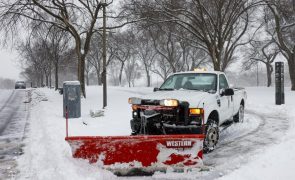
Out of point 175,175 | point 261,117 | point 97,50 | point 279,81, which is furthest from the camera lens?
point 97,50

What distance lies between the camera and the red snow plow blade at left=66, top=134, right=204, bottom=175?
219 inches

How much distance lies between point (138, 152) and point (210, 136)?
1930 mm

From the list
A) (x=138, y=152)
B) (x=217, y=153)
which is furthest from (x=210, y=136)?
(x=138, y=152)

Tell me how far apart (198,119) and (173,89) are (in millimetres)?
1596

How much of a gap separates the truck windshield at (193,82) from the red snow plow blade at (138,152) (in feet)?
7.80

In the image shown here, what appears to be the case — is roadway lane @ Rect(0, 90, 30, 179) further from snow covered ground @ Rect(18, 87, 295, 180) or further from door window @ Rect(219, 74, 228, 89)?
door window @ Rect(219, 74, 228, 89)

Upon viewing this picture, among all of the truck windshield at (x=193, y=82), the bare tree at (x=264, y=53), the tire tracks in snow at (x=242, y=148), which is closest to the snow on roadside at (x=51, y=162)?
the tire tracks in snow at (x=242, y=148)

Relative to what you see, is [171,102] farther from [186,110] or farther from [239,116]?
[239,116]

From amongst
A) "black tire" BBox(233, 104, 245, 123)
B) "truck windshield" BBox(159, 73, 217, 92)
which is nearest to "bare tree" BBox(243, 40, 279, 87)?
"black tire" BBox(233, 104, 245, 123)

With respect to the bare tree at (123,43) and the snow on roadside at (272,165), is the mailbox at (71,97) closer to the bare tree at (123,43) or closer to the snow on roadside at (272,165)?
the snow on roadside at (272,165)

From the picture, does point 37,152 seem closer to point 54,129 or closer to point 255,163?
point 54,129

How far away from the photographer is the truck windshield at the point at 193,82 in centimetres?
777

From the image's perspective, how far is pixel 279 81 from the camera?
1619cm

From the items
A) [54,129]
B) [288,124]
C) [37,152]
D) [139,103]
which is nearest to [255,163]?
[139,103]
